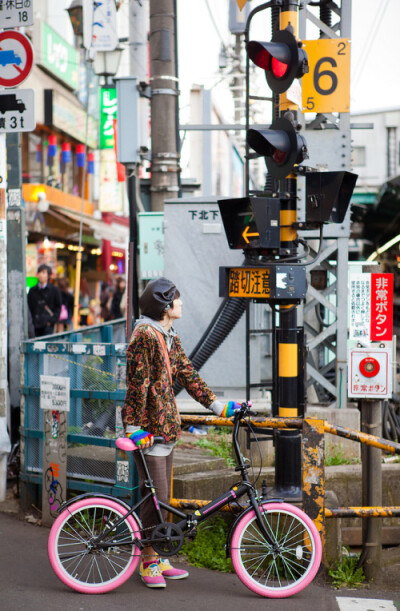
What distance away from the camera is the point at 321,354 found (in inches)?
383

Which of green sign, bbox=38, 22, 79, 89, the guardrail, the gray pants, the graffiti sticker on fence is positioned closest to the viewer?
the gray pants

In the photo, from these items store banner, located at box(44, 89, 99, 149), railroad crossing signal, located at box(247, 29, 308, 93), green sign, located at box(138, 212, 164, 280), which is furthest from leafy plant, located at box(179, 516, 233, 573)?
store banner, located at box(44, 89, 99, 149)

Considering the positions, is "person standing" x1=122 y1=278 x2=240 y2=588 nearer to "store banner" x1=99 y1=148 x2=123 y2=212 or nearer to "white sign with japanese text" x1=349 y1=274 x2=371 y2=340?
"white sign with japanese text" x1=349 y1=274 x2=371 y2=340

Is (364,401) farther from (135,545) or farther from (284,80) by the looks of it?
(284,80)

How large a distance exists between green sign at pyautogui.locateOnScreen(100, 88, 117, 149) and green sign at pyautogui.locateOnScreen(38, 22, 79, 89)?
3.50 meters

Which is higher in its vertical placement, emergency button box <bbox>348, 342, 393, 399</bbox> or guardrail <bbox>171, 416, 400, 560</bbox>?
emergency button box <bbox>348, 342, 393, 399</bbox>

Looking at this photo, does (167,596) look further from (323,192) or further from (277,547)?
(323,192)

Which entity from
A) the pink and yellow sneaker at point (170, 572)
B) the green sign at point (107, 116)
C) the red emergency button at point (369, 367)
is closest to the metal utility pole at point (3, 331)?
the pink and yellow sneaker at point (170, 572)

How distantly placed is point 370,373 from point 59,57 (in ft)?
81.0

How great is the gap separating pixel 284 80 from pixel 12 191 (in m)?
3.58

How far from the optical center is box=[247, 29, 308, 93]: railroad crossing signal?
5.30m

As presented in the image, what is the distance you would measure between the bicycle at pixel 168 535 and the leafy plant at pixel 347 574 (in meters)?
0.55

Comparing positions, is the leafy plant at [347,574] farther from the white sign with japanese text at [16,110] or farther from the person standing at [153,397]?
the white sign with japanese text at [16,110]

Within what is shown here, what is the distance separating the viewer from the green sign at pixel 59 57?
85.5 feet
